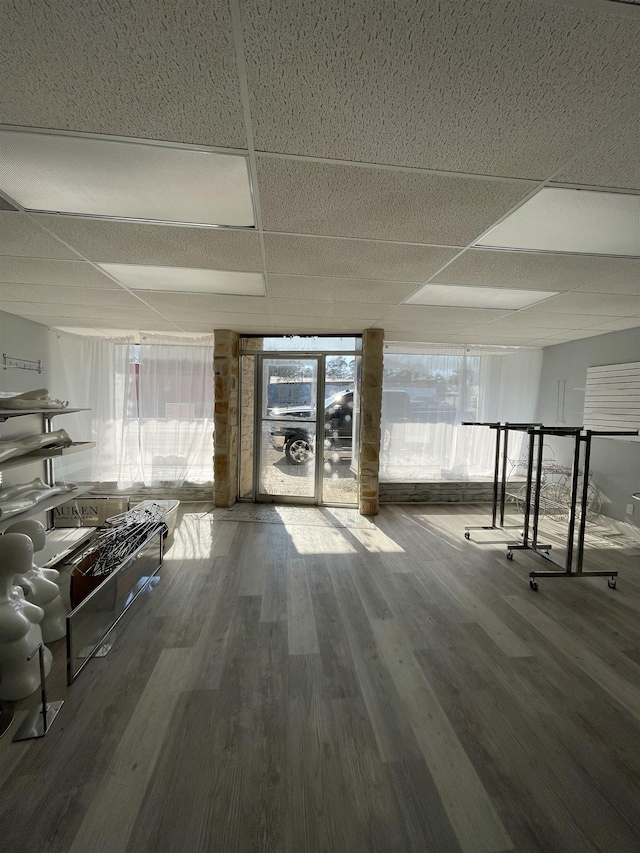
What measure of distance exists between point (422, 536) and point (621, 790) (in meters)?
2.42

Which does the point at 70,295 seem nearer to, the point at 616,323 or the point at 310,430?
the point at 310,430

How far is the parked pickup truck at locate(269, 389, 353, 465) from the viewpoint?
4.48 meters

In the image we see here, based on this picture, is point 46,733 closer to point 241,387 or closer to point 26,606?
point 26,606

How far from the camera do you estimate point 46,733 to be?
1.41 meters

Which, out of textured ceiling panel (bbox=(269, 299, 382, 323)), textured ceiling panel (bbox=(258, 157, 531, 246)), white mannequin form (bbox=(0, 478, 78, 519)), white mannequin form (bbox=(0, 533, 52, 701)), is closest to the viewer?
textured ceiling panel (bbox=(258, 157, 531, 246))

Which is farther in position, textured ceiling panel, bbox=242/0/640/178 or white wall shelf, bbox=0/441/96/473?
white wall shelf, bbox=0/441/96/473

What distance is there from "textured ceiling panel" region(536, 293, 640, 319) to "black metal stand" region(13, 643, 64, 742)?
385cm

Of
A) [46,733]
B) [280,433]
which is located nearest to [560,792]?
[46,733]

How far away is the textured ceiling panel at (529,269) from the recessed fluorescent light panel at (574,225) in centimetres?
9

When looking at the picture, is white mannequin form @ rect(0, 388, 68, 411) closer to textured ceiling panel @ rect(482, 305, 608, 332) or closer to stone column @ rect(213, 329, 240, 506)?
stone column @ rect(213, 329, 240, 506)

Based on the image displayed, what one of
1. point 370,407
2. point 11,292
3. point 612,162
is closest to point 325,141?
point 612,162

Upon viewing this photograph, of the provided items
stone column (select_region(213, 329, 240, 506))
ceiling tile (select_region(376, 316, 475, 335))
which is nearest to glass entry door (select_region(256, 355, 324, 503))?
stone column (select_region(213, 329, 240, 506))

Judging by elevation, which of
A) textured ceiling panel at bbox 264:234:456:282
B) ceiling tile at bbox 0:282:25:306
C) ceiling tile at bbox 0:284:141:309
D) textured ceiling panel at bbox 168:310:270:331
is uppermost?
textured ceiling panel at bbox 264:234:456:282

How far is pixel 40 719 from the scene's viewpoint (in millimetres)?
1451
